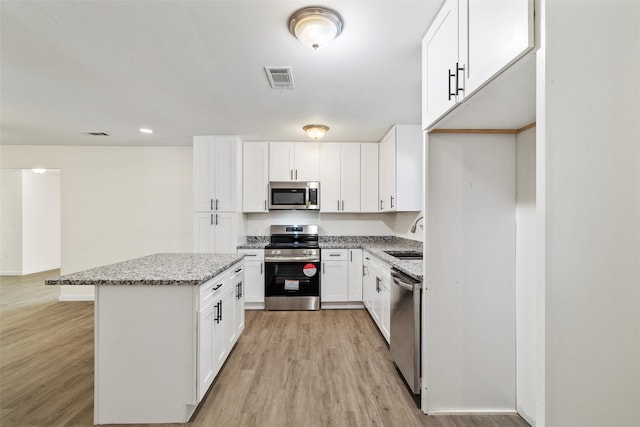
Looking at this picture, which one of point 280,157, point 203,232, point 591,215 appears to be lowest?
point 203,232

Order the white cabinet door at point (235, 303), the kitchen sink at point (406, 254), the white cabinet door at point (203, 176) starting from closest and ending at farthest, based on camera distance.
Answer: the white cabinet door at point (235, 303) < the kitchen sink at point (406, 254) < the white cabinet door at point (203, 176)

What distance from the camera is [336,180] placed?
4.34 m

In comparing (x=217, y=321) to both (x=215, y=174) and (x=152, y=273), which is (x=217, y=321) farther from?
(x=215, y=174)

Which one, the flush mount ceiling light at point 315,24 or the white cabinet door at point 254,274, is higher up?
the flush mount ceiling light at point 315,24

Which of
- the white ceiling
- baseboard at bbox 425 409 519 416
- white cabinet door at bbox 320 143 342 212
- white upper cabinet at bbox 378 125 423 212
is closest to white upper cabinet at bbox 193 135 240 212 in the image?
the white ceiling

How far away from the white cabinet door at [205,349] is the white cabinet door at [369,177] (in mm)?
2812

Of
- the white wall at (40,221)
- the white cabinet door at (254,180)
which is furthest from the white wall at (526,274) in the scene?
Answer: the white wall at (40,221)

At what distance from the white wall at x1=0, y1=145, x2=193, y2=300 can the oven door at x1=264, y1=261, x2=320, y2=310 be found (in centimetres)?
163

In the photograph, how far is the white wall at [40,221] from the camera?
253 inches

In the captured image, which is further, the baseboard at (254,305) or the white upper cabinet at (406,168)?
the baseboard at (254,305)

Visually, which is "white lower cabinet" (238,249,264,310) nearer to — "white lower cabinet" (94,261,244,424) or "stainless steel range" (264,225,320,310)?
"stainless steel range" (264,225,320,310)

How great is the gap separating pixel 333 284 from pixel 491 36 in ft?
11.2

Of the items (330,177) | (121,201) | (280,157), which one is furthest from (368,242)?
(121,201)

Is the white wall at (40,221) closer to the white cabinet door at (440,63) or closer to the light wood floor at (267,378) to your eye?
the light wood floor at (267,378)
